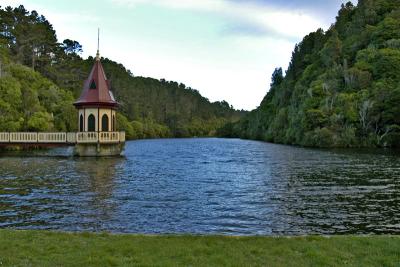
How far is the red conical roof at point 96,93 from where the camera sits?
149ft

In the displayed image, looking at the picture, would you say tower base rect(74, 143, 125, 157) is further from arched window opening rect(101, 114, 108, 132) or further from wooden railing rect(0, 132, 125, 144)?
arched window opening rect(101, 114, 108, 132)

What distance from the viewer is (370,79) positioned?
83250 millimetres

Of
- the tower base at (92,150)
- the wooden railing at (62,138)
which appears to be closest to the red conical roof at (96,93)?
the wooden railing at (62,138)

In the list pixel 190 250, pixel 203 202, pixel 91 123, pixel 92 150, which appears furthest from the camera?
pixel 91 123

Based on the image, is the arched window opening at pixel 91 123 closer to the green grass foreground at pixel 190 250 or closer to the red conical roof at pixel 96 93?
the red conical roof at pixel 96 93

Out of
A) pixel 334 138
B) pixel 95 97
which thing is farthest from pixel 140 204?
pixel 334 138

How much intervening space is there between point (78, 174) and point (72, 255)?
20579mm

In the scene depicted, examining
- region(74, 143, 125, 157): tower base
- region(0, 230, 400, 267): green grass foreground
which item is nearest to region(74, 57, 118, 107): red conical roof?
region(74, 143, 125, 157): tower base

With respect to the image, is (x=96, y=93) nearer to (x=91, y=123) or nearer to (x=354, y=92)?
(x=91, y=123)

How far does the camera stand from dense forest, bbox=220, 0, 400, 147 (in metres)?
72.9

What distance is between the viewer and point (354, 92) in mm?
82000

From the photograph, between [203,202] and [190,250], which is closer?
[190,250]

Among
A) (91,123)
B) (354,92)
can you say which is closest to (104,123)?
(91,123)

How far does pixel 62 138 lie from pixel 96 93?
20.7 feet
